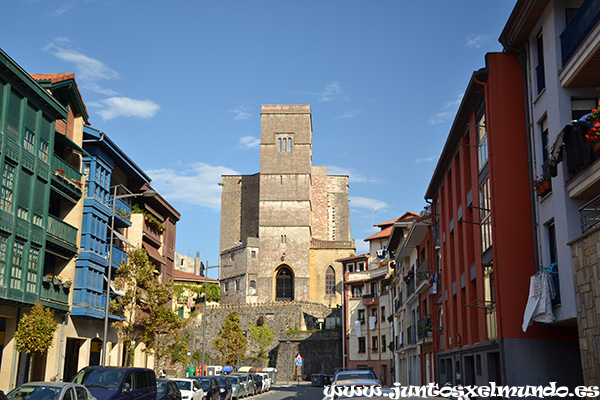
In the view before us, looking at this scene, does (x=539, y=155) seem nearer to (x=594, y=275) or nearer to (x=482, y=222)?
(x=482, y=222)

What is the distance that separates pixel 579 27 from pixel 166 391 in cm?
1641

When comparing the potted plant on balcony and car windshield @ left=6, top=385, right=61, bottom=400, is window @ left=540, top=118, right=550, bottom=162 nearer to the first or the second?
the potted plant on balcony

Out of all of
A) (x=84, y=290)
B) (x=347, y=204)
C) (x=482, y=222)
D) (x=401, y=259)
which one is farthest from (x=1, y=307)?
(x=347, y=204)

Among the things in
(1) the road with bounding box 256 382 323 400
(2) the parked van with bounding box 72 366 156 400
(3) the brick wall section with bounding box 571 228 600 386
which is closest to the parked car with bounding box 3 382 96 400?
(2) the parked van with bounding box 72 366 156 400

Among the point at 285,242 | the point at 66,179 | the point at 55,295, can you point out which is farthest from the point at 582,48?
the point at 285,242

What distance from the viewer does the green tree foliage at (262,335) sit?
88750mm

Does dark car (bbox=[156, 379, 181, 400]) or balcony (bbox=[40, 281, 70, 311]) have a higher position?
balcony (bbox=[40, 281, 70, 311])

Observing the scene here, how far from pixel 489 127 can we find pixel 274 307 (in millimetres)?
74645

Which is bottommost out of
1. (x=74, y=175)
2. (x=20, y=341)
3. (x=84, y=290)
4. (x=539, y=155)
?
(x=20, y=341)

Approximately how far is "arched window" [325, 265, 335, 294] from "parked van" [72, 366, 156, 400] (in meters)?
84.1

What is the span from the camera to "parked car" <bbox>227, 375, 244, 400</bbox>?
38050 mm

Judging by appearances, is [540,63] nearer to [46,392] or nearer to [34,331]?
[46,392]

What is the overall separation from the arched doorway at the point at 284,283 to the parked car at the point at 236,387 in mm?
61733

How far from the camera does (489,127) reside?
21047 mm
